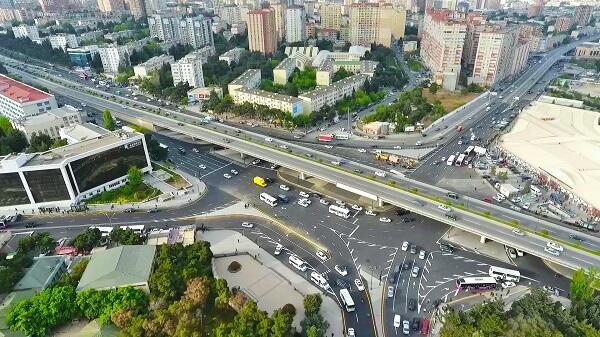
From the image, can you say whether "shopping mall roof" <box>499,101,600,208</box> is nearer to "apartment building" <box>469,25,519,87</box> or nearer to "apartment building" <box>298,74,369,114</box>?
"apartment building" <box>469,25,519,87</box>

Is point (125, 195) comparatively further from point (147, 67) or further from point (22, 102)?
point (147, 67)

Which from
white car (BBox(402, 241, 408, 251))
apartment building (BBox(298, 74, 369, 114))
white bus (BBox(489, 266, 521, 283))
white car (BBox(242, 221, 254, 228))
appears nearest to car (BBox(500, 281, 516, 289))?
white bus (BBox(489, 266, 521, 283))

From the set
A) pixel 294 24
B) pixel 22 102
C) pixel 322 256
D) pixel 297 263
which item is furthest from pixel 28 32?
pixel 322 256

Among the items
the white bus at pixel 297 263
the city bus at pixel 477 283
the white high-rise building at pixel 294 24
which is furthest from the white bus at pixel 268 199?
the white high-rise building at pixel 294 24

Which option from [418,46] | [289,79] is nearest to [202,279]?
[289,79]

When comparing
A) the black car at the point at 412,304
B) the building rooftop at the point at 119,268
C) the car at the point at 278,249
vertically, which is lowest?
the black car at the point at 412,304

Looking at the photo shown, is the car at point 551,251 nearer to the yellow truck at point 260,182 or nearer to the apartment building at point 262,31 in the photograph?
the yellow truck at point 260,182
